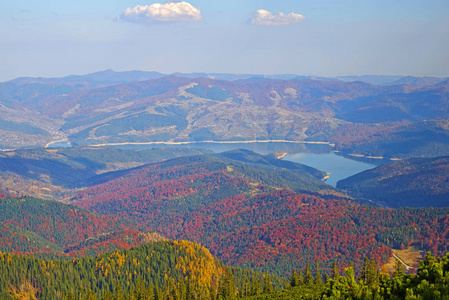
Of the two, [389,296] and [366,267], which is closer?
[389,296]

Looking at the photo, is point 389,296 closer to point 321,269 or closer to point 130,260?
point 130,260

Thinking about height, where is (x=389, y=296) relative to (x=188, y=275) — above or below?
above

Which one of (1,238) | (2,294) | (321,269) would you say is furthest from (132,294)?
(1,238)

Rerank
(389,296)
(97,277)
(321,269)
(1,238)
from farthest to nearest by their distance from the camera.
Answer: (1,238), (321,269), (97,277), (389,296)

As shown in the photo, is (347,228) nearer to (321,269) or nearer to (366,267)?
(321,269)

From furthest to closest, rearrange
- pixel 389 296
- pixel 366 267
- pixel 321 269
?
pixel 321 269 < pixel 366 267 < pixel 389 296

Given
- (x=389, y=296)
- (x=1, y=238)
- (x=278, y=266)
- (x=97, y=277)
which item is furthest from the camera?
(x=1, y=238)

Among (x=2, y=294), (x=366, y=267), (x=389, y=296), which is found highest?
(x=389, y=296)

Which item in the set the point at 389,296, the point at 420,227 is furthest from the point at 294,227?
the point at 389,296

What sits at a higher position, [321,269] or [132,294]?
[132,294]
